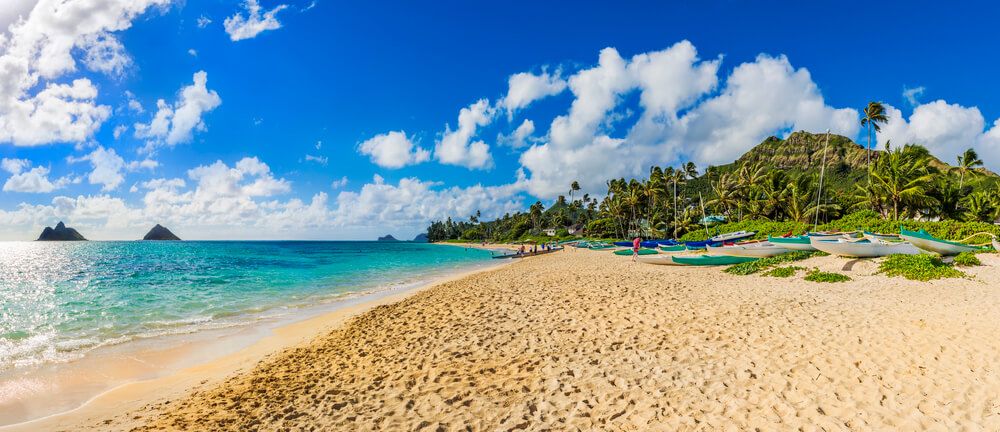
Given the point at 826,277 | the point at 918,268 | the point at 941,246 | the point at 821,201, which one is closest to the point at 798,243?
the point at 941,246

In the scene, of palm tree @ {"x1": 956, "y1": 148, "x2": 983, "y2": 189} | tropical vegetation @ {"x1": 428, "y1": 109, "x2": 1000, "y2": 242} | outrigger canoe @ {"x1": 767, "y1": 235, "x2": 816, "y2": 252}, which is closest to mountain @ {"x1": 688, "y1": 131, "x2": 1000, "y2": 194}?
tropical vegetation @ {"x1": 428, "y1": 109, "x2": 1000, "y2": 242}

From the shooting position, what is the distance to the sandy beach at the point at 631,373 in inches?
207

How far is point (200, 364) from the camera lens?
31.2 feet

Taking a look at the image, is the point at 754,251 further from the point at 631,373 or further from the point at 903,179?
the point at 903,179

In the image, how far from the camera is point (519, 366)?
23.4 feet

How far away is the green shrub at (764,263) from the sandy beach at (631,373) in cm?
778

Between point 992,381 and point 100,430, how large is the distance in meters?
12.8

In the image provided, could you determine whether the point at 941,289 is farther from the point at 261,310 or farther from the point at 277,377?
the point at 261,310

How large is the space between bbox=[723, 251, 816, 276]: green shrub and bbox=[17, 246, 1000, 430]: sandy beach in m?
7.78

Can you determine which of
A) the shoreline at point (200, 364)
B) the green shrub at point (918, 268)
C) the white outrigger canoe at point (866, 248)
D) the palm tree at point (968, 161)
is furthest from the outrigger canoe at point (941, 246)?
the palm tree at point (968, 161)

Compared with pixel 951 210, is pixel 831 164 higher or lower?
higher

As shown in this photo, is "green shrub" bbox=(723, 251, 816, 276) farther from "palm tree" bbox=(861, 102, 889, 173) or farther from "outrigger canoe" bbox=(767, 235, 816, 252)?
"palm tree" bbox=(861, 102, 889, 173)

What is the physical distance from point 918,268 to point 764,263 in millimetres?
6016

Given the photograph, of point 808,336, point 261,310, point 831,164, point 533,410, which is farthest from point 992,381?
point 831,164
